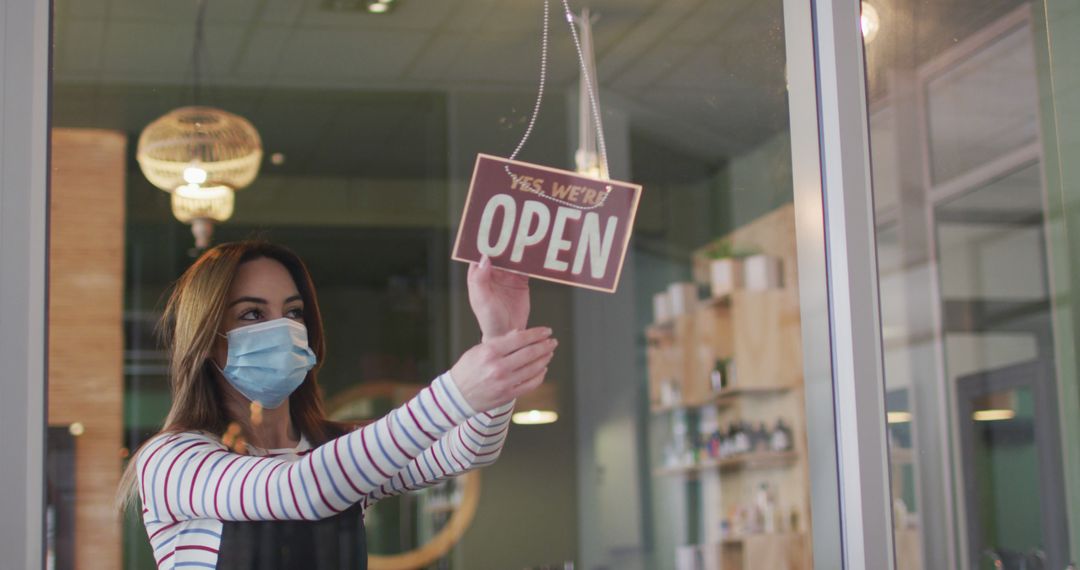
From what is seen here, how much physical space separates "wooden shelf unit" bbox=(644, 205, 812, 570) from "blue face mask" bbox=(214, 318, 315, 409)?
3.73 metres

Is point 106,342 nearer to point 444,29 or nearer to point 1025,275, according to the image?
point 444,29

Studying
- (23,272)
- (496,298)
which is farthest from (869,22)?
(23,272)

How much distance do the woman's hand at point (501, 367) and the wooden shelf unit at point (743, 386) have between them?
3871 millimetres

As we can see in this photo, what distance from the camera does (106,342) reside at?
5750 millimetres

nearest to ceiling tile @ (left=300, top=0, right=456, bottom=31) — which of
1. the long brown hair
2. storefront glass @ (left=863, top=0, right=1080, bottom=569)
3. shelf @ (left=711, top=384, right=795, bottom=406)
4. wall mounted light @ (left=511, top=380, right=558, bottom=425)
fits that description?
storefront glass @ (left=863, top=0, right=1080, bottom=569)

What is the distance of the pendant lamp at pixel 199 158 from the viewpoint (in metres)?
4.52

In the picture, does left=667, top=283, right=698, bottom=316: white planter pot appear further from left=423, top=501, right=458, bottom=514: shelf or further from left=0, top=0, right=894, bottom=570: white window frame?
left=0, top=0, right=894, bottom=570: white window frame

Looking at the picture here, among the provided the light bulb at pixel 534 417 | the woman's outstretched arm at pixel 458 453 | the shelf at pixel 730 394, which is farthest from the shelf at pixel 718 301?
the woman's outstretched arm at pixel 458 453

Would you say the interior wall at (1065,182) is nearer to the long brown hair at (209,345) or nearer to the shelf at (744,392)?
the long brown hair at (209,345)

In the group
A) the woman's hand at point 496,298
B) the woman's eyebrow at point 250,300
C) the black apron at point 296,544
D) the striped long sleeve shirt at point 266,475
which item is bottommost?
the black apron at point 296,544

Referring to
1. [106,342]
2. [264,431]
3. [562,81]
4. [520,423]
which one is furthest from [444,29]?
[520,423]

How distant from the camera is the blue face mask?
5.28ft

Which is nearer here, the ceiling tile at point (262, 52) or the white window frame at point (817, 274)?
the white window frame at point (817, 274)

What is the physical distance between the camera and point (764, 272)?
19.6 feet
